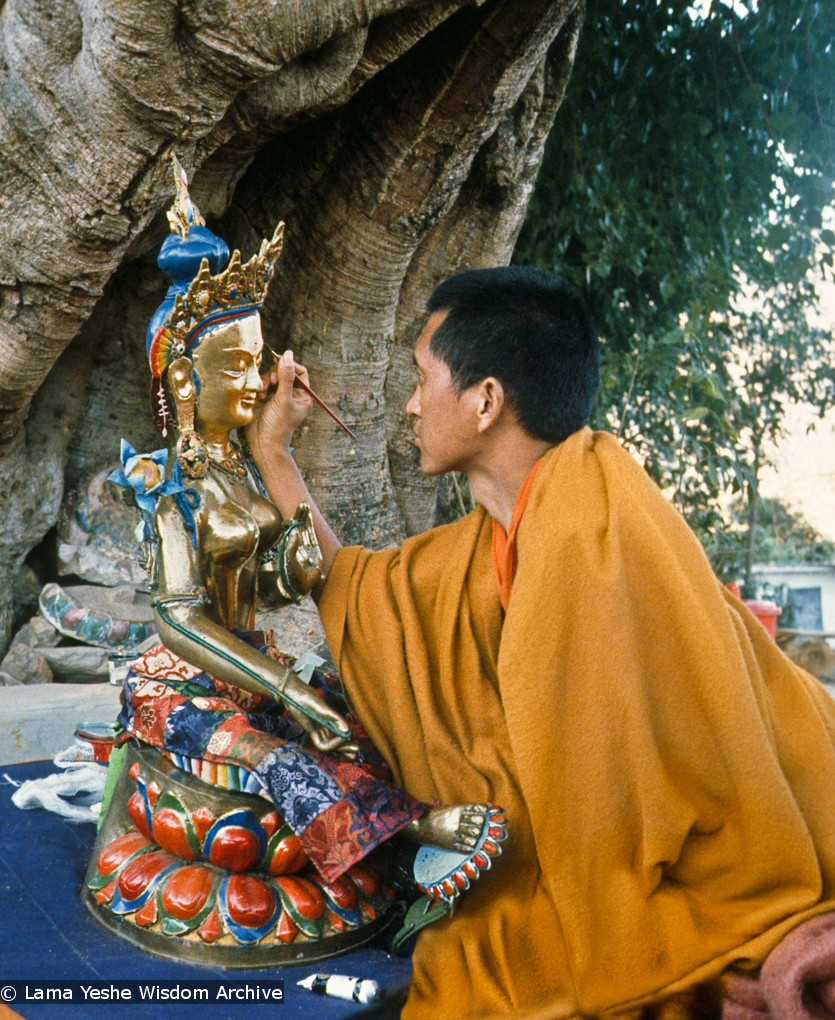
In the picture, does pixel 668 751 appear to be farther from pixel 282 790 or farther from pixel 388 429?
pixel 388 429

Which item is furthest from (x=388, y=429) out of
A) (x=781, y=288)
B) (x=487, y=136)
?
(x=781, y=288)

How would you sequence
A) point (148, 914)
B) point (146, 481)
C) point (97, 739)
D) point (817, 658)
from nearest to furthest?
point (148, 914) < point (146, 481) < point (97, 739) < point (817, 658)

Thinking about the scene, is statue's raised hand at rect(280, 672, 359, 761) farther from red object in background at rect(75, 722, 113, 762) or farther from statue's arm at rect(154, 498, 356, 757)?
red object in background at rect(75, 722, 113, 762)

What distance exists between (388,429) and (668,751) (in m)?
2.74

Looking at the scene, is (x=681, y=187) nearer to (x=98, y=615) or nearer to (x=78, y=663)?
(x=98, y=615)

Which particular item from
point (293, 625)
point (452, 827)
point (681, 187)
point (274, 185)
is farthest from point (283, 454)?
point (681, 187)

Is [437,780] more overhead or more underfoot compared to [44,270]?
more underfoot

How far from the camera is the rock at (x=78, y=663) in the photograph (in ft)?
11.7

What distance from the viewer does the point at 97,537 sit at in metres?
3.82

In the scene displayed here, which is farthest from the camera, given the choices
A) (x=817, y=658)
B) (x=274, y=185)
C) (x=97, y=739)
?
(x=817, y=658)

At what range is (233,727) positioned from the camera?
63.6 inches

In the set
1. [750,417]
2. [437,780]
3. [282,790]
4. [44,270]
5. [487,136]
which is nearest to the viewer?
[282,790]

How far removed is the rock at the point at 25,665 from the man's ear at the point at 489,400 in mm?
2547

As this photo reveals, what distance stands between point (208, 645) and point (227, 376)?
1.80 ft
